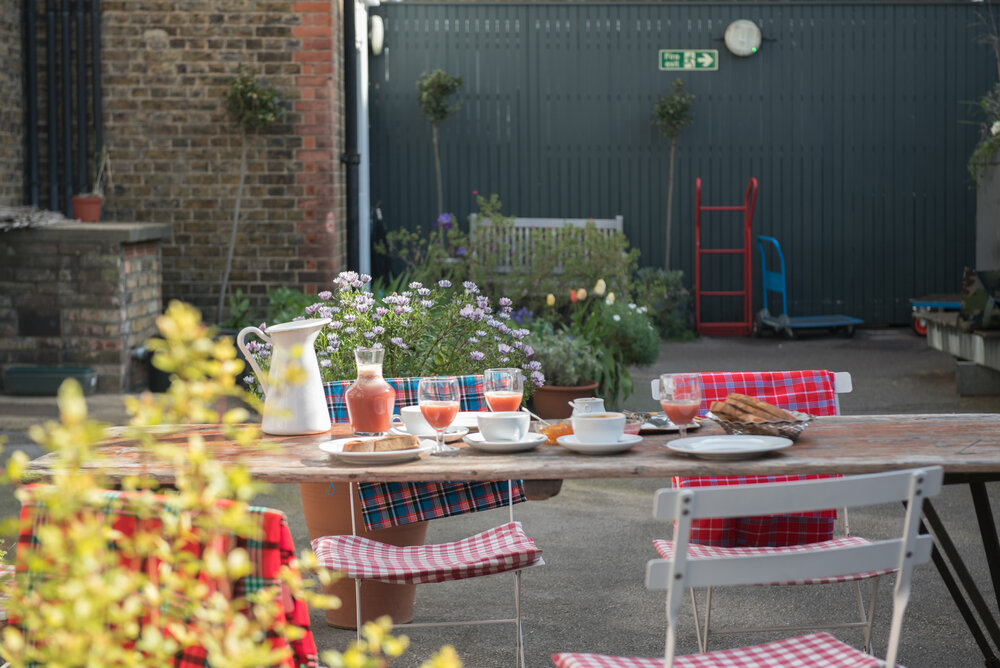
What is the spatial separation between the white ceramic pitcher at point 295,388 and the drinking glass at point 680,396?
2.62 feet

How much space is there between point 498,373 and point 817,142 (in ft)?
28.2

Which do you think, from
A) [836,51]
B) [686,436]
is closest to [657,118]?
[836,51]

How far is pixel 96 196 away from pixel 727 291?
5543 millimetres

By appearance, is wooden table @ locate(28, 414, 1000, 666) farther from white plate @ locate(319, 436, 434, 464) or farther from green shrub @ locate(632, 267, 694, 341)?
green shrub @ locate(632, 267, 694, 341)

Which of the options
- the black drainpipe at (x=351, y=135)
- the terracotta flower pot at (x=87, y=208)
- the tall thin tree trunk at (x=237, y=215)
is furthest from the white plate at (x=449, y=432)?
the black drainpipe at (x=351, y=135)

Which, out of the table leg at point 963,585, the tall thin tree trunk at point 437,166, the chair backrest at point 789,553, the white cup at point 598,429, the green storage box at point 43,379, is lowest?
the table leg at point 963,585

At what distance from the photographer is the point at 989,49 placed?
10617 millimetres

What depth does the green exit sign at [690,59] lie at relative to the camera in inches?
414

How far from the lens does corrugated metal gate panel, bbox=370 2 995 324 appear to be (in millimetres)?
10500

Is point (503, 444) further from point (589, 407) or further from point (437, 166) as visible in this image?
point (437, 166)

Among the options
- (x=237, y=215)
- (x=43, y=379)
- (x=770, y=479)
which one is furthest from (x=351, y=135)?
(x=770, y=479)

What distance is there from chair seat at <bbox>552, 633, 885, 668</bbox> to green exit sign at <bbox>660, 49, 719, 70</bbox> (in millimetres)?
8777

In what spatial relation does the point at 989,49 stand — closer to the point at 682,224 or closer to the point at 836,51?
the point at 836,51

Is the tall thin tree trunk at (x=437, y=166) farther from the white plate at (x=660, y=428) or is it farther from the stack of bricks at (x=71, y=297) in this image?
the white plate at (x=660, y=428)
